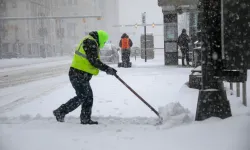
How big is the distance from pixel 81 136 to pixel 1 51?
48792 millimetres

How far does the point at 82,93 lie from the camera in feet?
17.6

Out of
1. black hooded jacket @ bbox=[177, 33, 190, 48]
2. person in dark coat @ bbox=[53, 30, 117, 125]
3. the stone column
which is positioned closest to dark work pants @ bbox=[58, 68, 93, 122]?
person in dark coat @ bbox=[53, 30, 117, 125]

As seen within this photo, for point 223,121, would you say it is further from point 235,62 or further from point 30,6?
point 30,6

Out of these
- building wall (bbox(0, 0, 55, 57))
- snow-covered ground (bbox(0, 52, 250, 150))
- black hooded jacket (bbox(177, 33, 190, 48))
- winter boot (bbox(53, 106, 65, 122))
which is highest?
building wall (bbox(0, 0, 55, 57))

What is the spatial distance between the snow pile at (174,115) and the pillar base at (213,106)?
25 cm

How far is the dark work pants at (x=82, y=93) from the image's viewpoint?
5293 millimetres

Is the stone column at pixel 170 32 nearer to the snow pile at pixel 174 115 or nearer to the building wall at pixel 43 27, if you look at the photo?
the snow pile at pixel 174 115

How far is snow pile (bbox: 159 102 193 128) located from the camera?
16.5 feet

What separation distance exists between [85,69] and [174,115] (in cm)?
167

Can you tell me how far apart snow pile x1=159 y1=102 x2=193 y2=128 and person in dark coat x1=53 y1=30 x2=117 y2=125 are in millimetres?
1085

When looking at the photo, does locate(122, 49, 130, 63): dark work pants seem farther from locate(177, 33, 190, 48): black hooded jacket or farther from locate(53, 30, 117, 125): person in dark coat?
locate(53, 30, 117, 125): person in dark coat

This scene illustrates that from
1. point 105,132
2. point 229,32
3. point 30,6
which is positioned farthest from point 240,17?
point 30,6

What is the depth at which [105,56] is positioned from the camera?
68.6 feet

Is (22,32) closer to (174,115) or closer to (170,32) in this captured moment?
(170,32)
